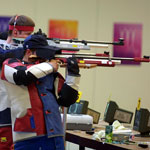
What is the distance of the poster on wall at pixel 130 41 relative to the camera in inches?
300

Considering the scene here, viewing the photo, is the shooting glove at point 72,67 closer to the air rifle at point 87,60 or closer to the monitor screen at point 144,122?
the air rifle at point 87,60

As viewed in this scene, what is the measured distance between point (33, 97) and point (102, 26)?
5057 millimetres

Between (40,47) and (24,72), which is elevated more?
(40,47)

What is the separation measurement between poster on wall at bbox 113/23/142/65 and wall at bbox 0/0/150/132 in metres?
0.09

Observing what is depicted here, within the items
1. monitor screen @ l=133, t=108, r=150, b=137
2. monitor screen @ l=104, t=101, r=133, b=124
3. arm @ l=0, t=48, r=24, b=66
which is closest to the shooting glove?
arm @ l=0, t=48, r=24, b=66

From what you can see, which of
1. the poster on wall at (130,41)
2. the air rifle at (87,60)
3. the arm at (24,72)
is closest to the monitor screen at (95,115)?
the air rifle at (87,60)

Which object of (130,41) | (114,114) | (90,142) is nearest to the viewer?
(90,142)

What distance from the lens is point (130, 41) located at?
7.69 metres

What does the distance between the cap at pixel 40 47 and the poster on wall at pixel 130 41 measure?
492cm

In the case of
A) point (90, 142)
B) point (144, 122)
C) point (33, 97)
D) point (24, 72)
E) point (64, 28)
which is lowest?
point (90, 142)

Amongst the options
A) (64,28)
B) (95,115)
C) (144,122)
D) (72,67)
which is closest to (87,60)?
(72,67)

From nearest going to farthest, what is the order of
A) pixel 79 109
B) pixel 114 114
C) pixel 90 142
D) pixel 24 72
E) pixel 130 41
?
pixel 24 72, pixel 90 142, pixel 79 109, pixel 114 114, pixel 130 41

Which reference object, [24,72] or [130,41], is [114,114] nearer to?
[24,72]

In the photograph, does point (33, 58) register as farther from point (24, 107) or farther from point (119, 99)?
point (119, 99)
